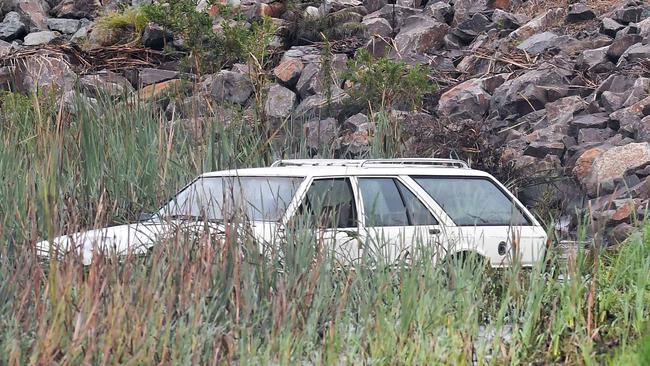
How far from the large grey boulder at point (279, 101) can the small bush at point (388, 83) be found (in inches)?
68.9

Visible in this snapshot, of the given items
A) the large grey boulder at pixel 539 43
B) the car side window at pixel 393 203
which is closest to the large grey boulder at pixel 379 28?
the large grey boulder at pixel 539 43

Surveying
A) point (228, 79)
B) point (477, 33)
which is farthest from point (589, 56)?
point (228, 79)

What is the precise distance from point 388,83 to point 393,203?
6.97 metres

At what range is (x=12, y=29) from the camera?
22.8m

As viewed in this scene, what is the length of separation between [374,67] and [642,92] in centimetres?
334

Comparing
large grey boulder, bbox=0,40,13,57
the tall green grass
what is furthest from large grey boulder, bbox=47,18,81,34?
the tall green grass

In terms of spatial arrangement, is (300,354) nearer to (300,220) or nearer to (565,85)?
(300,220)

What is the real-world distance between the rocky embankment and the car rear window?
1.92 metres

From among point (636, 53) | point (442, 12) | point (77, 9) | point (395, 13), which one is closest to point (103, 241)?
point (636, 53)

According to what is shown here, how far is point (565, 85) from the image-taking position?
1747 centimetres

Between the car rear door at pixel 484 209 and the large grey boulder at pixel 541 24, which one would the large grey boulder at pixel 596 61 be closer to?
the large grey boulder at pixel 541 24

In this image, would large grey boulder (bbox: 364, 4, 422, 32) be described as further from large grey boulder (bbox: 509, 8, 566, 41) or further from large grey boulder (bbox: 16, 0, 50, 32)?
large grey boulder (bbox: 16, 0, 50, 32)

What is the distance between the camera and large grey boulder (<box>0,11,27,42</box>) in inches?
896

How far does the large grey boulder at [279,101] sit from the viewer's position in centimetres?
1789
